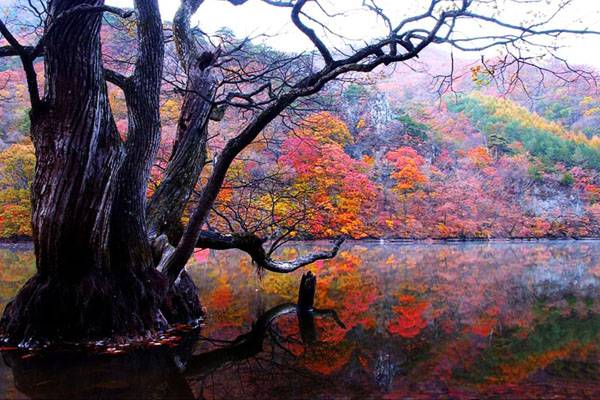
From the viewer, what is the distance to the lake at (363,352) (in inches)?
146

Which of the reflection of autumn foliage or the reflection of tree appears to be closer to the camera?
the reflection of tree

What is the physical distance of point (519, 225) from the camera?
36.0 m

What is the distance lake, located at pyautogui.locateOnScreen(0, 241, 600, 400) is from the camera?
146 inches

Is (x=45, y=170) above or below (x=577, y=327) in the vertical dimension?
above

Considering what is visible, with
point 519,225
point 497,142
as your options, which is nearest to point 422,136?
point 497,142

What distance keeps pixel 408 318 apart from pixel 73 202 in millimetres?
4702

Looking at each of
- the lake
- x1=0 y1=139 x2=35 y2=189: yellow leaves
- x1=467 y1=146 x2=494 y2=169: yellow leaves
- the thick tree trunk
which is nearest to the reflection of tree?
the lake

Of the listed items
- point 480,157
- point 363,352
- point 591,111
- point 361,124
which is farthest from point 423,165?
point 363,352

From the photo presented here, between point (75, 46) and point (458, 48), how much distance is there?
12.3ft

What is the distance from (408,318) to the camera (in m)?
7.00

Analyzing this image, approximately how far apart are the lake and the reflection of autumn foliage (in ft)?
0.06

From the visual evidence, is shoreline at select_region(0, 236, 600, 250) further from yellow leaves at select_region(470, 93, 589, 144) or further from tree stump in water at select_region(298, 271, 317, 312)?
tree stump in water at select_region(298, 271, 317, 312)

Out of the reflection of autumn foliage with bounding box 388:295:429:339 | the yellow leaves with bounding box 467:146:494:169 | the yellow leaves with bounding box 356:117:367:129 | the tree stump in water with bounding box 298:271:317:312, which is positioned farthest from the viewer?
the yellow leaves with bounding box 467:146:494:169

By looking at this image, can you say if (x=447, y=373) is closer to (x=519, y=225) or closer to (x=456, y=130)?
(x=519, y=225)
